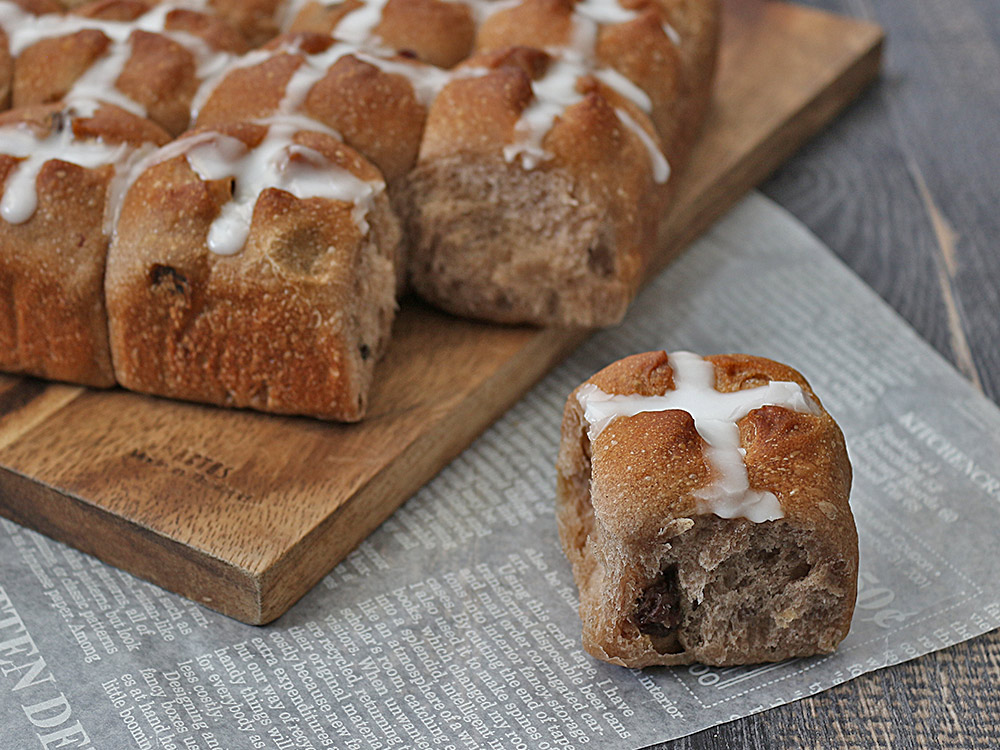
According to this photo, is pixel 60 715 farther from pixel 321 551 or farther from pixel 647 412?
pixel 647 412

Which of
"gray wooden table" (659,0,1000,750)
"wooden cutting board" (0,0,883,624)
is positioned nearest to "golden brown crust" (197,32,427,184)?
"wooden cutting board" (0,0,883,624)

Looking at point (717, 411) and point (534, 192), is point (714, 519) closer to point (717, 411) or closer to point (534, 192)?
point (717, 411)

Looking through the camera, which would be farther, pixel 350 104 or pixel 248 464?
pixel 350 104

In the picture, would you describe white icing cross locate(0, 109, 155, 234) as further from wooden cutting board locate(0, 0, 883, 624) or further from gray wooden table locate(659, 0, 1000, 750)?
gray wooden table locate(659, 0, 1000, 750)

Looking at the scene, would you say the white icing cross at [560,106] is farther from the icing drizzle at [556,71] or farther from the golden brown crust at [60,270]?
the golden brown crust at [60,270]

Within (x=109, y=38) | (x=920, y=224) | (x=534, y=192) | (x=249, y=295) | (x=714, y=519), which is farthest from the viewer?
(x=920, y=224)

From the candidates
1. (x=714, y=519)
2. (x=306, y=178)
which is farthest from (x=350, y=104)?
(x=714, y=519)

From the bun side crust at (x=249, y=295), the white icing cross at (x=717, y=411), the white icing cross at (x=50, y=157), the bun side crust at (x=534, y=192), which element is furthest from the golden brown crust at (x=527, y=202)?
the white icing cross at (x=50, y=157)
